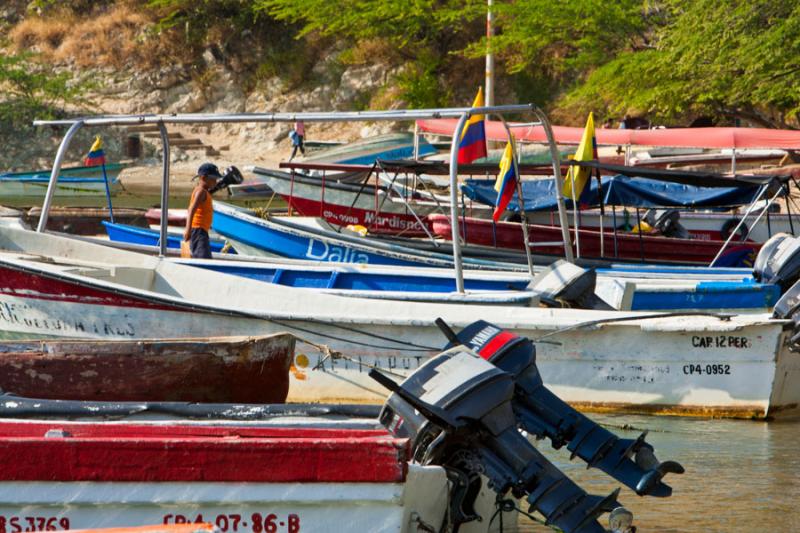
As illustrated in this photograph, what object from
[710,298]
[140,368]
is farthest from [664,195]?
[140,368]

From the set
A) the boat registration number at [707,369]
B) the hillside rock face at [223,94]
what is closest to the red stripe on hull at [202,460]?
the boat registration number at [707,369]

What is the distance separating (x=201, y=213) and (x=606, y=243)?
7041 mm

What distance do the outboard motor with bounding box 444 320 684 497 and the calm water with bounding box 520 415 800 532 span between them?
→ 1.07m

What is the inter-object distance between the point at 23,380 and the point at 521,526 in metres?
3.38

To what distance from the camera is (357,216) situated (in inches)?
792

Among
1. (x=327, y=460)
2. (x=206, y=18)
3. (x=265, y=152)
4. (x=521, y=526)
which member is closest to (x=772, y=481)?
(x=521, y=526)

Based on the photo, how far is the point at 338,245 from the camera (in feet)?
48.8

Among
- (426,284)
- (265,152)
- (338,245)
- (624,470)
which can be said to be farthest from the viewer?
(265,152)

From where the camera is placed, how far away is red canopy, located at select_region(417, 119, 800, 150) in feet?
64.8

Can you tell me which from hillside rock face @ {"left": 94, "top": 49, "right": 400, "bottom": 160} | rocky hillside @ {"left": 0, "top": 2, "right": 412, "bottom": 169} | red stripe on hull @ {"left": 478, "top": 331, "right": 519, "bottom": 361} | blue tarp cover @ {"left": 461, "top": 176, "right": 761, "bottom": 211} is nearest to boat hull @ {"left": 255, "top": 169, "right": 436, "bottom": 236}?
blue tarp cover @ {"left": 461, "top": 176, "right": 761, "bottom": 211}

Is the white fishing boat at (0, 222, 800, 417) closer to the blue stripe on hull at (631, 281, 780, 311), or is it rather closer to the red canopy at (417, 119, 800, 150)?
the blue stripe on hull at (631, 281, 780, 311)

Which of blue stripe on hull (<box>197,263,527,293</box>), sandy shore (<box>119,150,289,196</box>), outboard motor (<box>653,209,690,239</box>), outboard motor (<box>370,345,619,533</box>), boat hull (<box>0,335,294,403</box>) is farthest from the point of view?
sandy shore (<box>119,150,289,196</box>)

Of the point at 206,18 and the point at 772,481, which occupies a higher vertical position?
the point at 206,18

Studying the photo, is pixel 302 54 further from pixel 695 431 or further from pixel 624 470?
pixel 624 470
